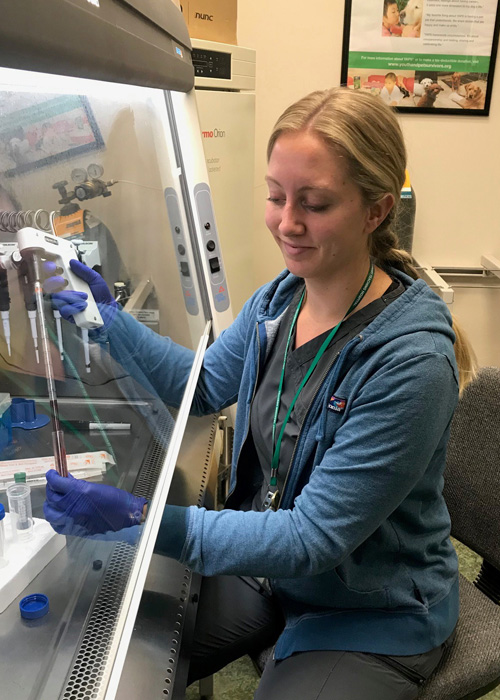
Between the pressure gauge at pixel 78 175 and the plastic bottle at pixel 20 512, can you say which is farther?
the pressure gauge at pixel 78 175

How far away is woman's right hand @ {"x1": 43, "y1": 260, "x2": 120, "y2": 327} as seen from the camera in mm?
1062

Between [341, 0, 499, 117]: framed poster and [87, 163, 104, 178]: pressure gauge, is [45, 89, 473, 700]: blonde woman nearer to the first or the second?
[87, 163, 104, 178]: pressure gauge

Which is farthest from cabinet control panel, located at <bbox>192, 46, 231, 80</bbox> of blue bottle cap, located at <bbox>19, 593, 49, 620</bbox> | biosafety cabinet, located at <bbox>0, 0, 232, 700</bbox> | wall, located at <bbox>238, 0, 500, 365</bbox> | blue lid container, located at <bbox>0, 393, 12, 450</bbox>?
blue bottle cap, located at <bbox>19, 593, 49, 620</bbox>

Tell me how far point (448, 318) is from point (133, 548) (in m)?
0.64

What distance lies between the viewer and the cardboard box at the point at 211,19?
1.91 m

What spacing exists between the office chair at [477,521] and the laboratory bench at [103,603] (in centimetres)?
50

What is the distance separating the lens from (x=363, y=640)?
3.32ft

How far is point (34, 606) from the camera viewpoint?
0.81m

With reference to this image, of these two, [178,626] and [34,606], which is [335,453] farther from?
[34,606]

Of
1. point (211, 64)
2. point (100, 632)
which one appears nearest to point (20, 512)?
point (100, 632)

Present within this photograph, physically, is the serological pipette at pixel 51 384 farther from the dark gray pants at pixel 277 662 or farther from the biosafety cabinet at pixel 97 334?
the dark gray pants at pixel 277 662

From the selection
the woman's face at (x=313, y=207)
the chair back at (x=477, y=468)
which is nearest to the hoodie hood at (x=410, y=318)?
the woman's face at (x=313, y=207)

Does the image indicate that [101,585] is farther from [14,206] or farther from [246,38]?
[246,38]

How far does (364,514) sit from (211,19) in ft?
5.68
